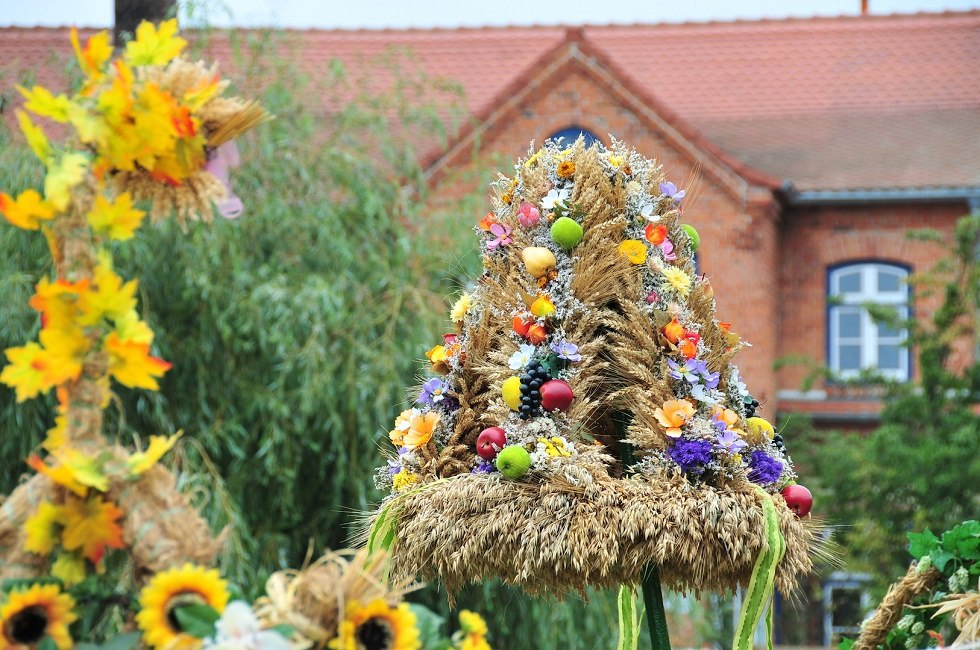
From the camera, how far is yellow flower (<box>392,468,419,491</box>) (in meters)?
3.55

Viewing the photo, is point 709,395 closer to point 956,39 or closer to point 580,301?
point 580,301

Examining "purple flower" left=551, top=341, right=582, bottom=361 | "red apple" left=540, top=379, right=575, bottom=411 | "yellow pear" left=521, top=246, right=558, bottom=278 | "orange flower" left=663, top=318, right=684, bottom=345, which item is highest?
"yellow pear" left=521, top=246, right=558, bottom=278

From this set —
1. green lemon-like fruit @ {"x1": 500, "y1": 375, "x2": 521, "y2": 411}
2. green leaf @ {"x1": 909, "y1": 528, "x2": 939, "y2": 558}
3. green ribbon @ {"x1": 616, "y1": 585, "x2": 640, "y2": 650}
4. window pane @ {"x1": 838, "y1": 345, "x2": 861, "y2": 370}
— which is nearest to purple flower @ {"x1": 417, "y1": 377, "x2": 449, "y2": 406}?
green lemon-like fruit @ {"x1": 500, "y1": 375, "x2": 521, "y2": 411}

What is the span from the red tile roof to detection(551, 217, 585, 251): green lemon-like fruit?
11.6 m

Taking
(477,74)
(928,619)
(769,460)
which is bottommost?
(928,619)

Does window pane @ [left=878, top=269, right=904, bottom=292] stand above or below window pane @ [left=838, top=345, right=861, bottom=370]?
above

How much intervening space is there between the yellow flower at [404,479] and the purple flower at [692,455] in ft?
Answer: 2.44

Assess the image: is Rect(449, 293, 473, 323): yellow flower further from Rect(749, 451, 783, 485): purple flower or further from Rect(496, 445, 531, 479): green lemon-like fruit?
Rect(749, 451, 783, 485): purple flower

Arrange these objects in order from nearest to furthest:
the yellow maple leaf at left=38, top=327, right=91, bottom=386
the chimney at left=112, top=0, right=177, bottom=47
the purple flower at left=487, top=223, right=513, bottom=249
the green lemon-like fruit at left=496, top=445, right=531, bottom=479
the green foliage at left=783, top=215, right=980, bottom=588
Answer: the yellow maple leaf at left=38, top=327, right=91, bottom=386, the green lemon-like fruit at left=496, top=445, right=531, bottom=479, the purple flower at left=487, top=223, right=513, bottom=249, the chimney at left=112, top=0, right=177, bottom=47, the green foliage at left=783, top=215, right=980, bottom=588

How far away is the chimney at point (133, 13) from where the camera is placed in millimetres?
7848

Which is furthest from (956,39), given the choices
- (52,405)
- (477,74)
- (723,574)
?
(723,574)

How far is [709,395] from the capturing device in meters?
3.43

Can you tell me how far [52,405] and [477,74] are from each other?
10928 millimetres

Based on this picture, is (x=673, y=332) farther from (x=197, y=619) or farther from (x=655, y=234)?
(x=197, y=619)
